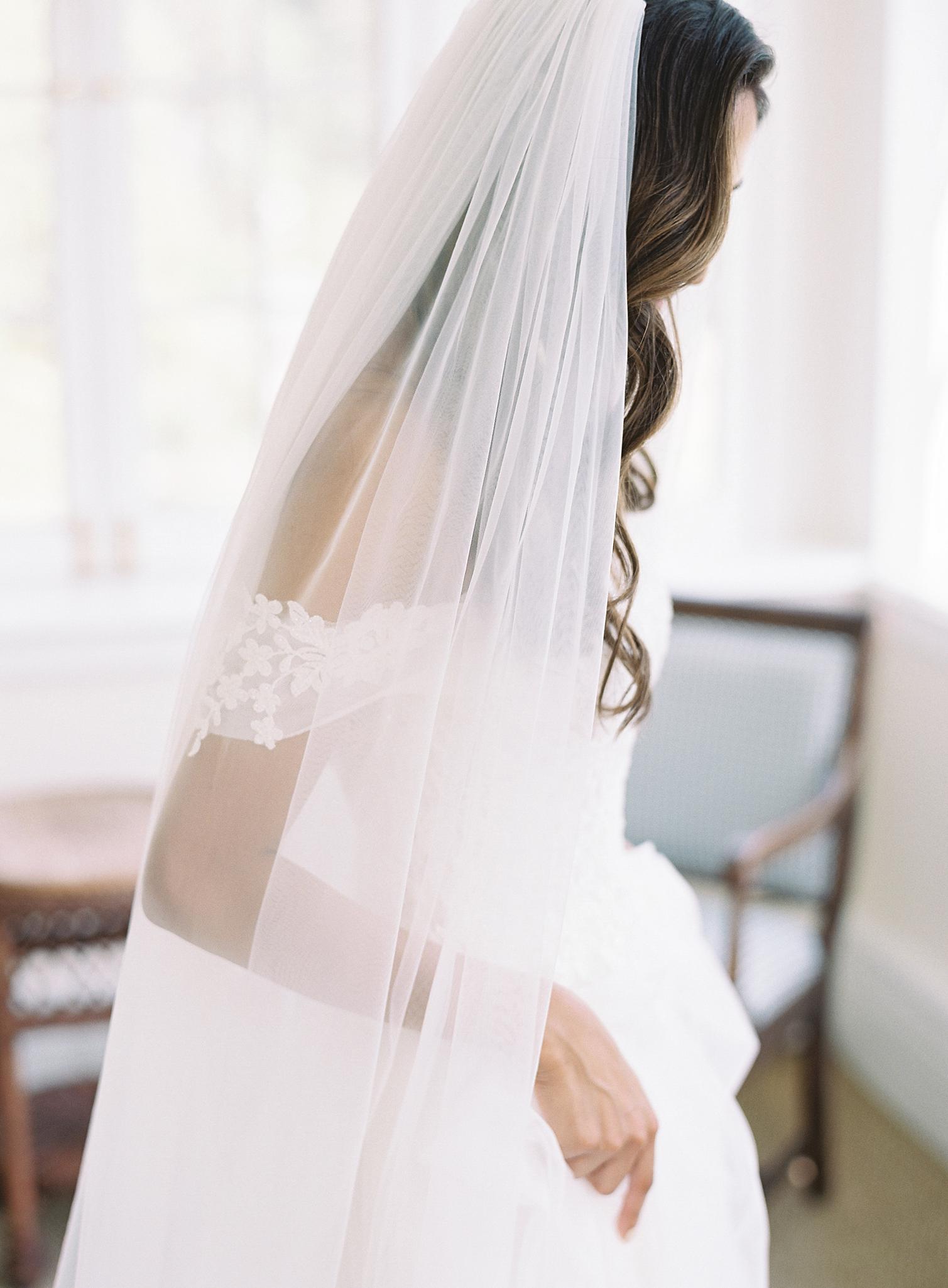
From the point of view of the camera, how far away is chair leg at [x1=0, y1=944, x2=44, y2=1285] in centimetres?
182

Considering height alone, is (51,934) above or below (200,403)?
below

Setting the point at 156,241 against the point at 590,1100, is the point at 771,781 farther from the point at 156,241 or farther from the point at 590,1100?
the point at 156,241

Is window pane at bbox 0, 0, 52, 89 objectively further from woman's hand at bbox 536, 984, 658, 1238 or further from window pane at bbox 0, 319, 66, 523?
woman's hand at bbox 536, 984, 658, 1238

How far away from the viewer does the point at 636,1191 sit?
37.4 inches

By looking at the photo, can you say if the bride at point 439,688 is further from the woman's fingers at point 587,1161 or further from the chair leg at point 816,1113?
the chair leg at point 816,1113

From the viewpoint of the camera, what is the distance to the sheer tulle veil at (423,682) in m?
0.82

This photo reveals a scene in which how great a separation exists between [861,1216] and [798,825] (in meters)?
0.72

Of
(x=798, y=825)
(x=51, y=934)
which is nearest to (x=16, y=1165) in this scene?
(x=51, y=934)

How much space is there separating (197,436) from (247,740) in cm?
179

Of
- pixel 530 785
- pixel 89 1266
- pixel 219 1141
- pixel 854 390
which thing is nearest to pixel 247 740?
pixel 530 785

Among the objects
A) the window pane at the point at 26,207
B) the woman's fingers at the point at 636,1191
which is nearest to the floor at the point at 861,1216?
the woman's fingers at the point at 636,1191

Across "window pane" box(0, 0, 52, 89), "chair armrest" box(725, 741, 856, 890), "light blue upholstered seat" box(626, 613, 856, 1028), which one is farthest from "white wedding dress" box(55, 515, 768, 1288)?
"window pane" box(0, 0, 52, 89)

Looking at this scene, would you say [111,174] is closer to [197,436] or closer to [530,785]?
[197,436]

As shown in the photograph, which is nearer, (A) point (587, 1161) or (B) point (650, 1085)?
(A) point (587, 1161)
